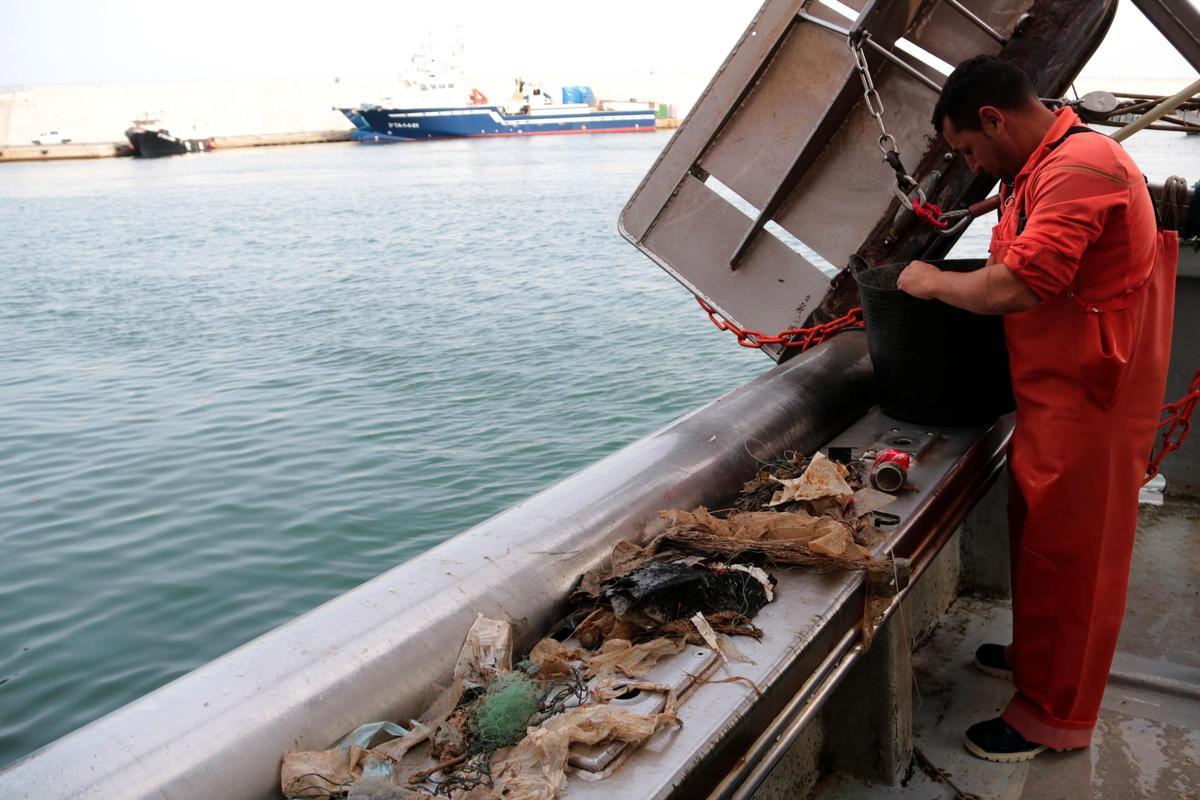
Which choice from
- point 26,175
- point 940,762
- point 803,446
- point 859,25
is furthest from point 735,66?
point 26,175

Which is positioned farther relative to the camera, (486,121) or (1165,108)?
(486,121)

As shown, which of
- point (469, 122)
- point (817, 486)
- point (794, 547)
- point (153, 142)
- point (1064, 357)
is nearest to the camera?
point (794, 547)

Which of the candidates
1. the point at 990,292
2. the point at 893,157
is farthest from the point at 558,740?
the point at 893,157

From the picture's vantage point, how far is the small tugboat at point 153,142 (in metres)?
60.8

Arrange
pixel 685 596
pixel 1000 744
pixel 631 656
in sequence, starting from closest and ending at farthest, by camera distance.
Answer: pixel 631 656
pixel 685 596
pixel 1000 744

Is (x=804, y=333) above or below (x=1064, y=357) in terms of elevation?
below

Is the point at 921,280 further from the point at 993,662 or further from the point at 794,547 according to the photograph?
the point at 993,662

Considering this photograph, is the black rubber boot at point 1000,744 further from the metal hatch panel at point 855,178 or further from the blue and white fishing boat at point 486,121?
the blue and white fishing boat at point 486,121

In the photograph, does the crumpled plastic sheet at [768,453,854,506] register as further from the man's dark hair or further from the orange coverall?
the man's dark hair

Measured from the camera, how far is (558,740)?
1.76m

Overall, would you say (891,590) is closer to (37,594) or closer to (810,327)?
(810,327)

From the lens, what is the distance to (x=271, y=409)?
9523 mm

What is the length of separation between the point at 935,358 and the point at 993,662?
1064mm

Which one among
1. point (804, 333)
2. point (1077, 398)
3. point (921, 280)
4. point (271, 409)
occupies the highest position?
point (921, 280)
